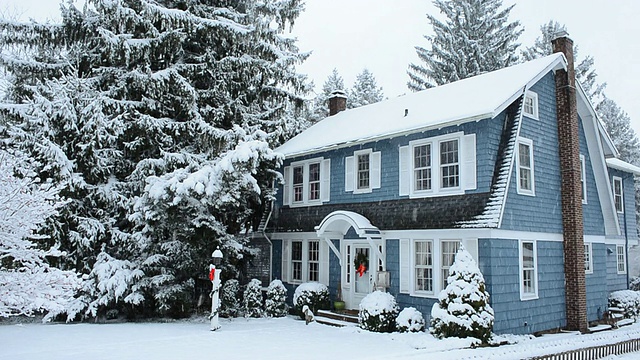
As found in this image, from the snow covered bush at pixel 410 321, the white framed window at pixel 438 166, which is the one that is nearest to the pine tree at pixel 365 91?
the white framed window at pixel 438 166

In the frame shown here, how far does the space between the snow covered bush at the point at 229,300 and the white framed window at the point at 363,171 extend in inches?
210

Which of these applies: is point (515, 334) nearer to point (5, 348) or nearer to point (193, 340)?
point (193, 340)

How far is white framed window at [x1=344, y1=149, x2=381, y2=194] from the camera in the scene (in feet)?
54.3

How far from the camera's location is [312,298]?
17.1 meters

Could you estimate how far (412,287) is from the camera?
14.8m

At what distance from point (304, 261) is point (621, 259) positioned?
12.8 meters

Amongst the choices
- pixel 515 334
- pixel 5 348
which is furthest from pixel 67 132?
pixel 515 334

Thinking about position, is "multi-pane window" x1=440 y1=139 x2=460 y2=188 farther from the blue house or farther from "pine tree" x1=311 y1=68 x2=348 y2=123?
"pine tree" x1=311 y1=68 x2=348 y2=123

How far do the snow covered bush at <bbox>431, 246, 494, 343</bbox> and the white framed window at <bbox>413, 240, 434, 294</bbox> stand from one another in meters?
1.69

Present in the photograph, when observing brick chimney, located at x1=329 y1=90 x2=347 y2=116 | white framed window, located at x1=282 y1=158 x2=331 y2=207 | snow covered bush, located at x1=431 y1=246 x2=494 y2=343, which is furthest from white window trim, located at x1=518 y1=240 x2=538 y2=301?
brick chimney, located at x1=329 y1=90 x2=347 y2=116

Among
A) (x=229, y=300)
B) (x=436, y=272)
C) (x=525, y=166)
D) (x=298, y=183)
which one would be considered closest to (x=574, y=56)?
(x=525, y=166)

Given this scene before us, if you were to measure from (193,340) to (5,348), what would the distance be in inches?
163

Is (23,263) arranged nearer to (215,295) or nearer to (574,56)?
(215,295)

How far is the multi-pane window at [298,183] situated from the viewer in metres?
19.8
